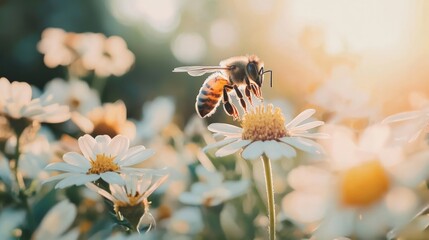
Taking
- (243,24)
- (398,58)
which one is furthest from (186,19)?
(398,58)

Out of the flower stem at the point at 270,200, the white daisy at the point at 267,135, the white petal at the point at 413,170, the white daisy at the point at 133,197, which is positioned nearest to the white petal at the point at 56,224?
the white daisy at the point at 133,197

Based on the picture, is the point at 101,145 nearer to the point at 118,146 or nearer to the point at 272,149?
the point at 118,146

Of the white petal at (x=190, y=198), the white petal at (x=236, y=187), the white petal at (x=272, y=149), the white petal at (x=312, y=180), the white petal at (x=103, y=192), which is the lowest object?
the white petal at (x=190, y=198)

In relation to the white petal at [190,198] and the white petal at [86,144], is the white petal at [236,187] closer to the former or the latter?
the white petal at [190,198]

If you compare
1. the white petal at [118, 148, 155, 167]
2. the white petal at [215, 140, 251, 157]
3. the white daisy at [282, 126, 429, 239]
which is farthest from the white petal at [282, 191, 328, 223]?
the white petal at [118, 148, 155, 167]

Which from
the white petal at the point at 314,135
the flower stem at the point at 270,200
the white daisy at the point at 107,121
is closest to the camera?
the flower stem at the point at 270,200

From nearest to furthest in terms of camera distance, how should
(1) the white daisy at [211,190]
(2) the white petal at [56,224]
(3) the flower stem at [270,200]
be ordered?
(3) the flower stem at [270,200] → (2) the white petal at [56,224] → (1) the white daisy at [211,190]
